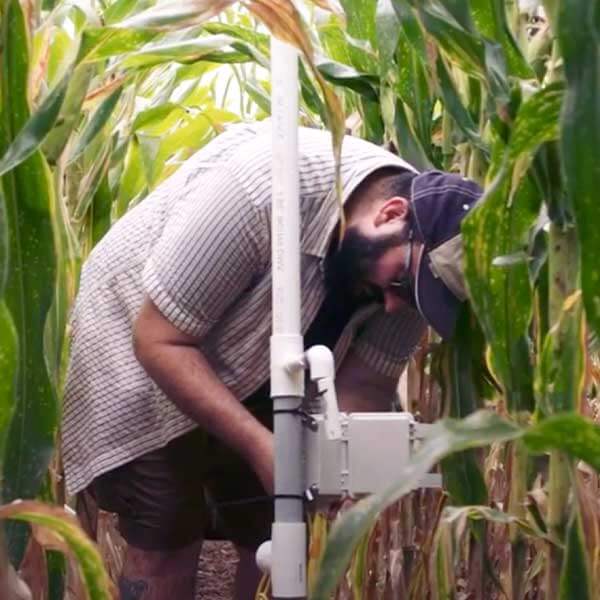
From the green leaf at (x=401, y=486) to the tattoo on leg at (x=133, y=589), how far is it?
89 centimetres

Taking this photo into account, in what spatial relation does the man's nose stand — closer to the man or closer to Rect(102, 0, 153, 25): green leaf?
the man

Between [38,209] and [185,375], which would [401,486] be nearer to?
[38,209]

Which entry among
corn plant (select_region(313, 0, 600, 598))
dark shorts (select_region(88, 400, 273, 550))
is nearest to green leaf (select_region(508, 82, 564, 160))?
corn plant (select_region(313, 0, 600, 598))

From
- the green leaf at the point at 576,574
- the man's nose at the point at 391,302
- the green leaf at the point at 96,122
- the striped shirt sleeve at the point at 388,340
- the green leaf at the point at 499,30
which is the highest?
the green leaf at the point at 96,122

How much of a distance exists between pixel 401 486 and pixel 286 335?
384 mm

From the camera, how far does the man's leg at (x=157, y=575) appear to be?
1.37 metres

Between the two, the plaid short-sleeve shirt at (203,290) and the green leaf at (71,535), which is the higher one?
the plaid short-sleeve shirt at (203,290)

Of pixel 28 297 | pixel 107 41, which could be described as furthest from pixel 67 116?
pixel 28 297

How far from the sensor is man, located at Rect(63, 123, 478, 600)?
3.87 ft

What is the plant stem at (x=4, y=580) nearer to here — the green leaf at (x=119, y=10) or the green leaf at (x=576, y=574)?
the green leaf at (x=576, y=574)

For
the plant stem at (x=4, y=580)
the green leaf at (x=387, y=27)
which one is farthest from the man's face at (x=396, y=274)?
the plant stem at (x=4, y=580)

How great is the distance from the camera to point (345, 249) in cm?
121

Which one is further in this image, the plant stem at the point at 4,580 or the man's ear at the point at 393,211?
the man's ear at the point at 393,211

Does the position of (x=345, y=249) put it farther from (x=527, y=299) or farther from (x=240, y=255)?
(x=527, y=299)
